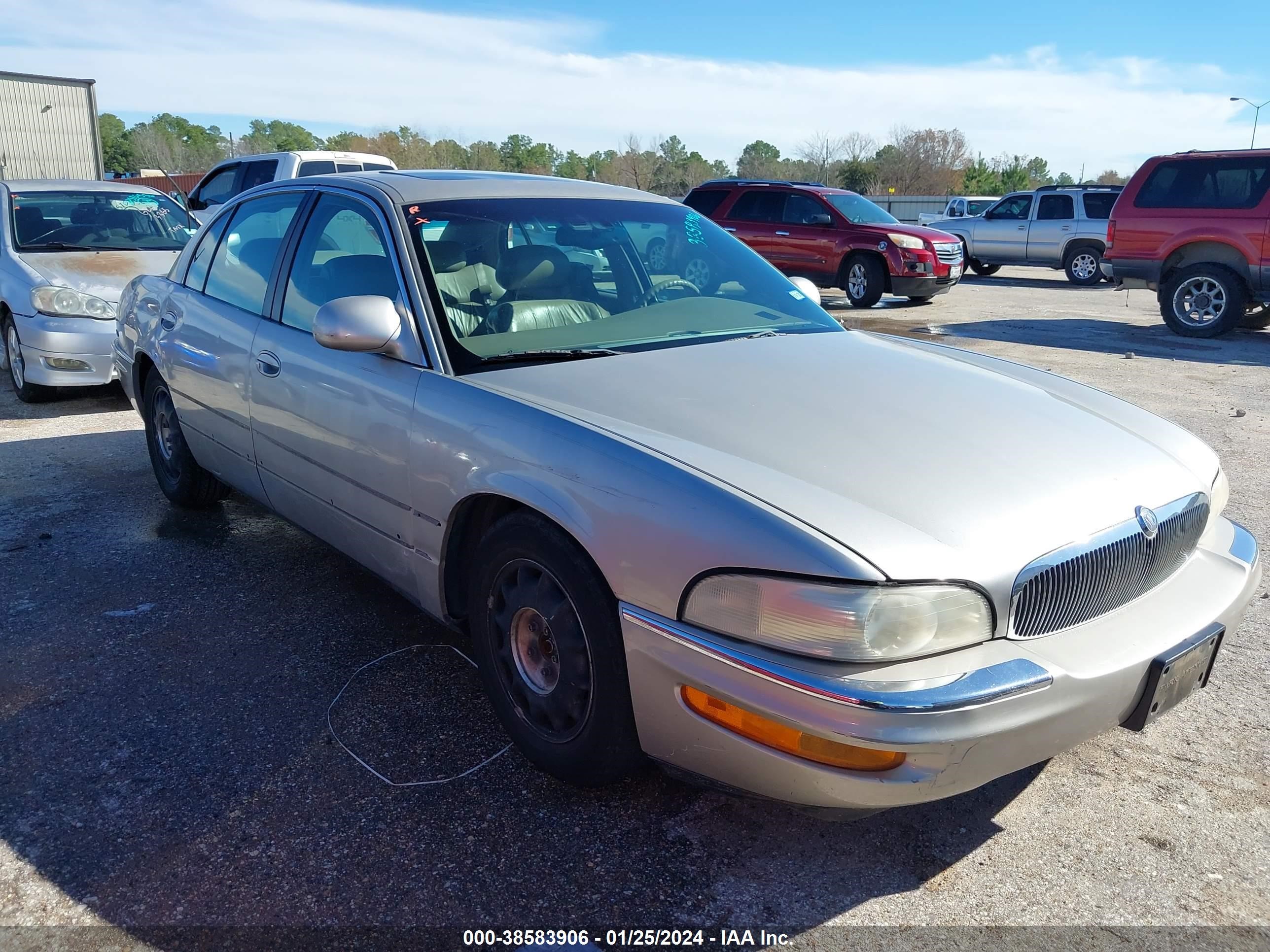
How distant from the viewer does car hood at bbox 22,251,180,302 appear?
24.1 feet

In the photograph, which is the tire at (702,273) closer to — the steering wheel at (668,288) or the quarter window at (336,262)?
the steering wheel at (668,288)

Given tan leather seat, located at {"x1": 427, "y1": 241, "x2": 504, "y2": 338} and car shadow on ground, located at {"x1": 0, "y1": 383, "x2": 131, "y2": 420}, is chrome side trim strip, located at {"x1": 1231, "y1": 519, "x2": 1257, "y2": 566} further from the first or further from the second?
car shadow on ground, located at {"x1": 0, "y1": 383, "x2": 131, "y2": 420}

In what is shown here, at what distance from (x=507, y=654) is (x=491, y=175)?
2049 millimetres

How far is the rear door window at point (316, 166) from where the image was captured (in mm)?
11750

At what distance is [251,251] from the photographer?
4141mm

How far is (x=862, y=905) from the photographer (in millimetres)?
2275

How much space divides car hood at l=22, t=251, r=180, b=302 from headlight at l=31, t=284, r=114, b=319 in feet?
0.16

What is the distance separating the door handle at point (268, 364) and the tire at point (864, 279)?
1167 cm

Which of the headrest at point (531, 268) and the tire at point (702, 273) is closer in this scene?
the headrest at point (531, 268)

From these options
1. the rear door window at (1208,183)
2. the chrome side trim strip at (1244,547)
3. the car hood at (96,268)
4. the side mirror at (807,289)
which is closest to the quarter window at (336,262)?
the side mirror at (807,289)

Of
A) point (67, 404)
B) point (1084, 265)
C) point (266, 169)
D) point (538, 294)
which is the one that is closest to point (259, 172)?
point (266, 169)

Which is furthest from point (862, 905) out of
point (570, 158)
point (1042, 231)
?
point (570, 158)

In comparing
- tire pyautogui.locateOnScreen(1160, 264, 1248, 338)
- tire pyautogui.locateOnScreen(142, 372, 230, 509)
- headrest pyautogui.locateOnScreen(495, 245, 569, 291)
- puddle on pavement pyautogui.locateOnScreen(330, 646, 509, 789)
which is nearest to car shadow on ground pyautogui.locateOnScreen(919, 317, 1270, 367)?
tire pyautogui.locateOnScreen(1160, 264, 1248, 338)

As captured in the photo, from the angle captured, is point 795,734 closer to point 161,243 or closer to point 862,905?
point 862,905
